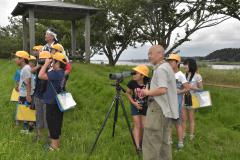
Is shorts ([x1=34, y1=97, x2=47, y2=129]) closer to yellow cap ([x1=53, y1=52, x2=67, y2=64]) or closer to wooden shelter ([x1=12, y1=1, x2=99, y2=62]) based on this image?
yellow cap ([x1=53, y1=52, x2=67, y2=64])

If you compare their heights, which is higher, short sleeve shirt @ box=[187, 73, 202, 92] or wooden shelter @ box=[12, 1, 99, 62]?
wooden shelter @ box=[12, 1, 99, 62]

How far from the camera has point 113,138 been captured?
289 inches

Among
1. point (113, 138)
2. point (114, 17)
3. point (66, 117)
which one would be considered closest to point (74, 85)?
point (66, 117)

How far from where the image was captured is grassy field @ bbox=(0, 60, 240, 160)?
619 centimetres

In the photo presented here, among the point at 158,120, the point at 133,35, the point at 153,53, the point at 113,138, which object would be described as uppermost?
the point at 133,35

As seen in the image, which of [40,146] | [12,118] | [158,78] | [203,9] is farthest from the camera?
[203,9]

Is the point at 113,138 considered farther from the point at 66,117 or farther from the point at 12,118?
the point at 12,118

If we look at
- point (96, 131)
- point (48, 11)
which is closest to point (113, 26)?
point (48, 11)

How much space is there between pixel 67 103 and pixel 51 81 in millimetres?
474

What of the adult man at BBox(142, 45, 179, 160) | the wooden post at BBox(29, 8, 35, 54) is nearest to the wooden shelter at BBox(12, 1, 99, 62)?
the wooden post at BBox(29, 8, 35, 54)

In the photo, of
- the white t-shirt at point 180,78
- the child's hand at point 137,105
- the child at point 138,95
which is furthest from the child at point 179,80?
the child's hand at point 137,105

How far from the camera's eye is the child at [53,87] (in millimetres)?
6109

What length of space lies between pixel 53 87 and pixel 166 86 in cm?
210

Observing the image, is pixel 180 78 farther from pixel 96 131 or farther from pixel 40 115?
pixel 40 115
